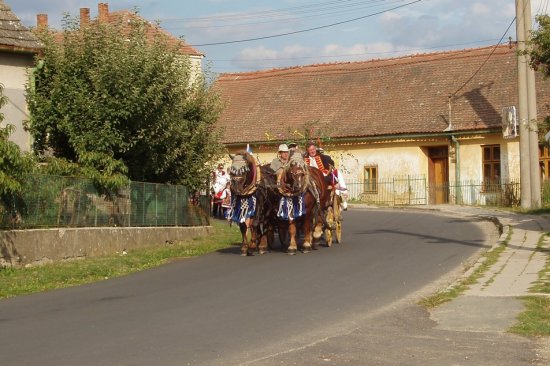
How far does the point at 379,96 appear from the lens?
4941cm

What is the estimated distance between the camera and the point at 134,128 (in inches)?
926

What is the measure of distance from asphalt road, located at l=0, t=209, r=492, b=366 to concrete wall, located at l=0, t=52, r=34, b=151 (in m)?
6.89

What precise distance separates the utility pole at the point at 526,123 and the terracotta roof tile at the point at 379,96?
905cm

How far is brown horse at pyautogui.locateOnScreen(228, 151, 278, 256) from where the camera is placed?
19.4 metres

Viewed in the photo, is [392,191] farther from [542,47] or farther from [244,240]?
[244,240]

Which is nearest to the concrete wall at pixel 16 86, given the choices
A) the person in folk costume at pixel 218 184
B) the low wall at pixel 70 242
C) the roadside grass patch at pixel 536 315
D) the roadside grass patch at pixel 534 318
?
the low wall at pixel 70 242

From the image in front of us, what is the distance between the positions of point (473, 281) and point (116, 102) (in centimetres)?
1093

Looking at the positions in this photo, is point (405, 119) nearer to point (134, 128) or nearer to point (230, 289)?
point (134, 128)

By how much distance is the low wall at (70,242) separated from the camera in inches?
741

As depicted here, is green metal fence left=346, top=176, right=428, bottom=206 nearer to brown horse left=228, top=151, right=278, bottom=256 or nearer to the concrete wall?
the concrete wall

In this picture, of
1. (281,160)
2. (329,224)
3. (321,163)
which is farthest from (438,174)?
(281,160)

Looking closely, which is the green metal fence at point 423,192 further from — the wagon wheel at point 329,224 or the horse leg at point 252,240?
the horse leg at point 252,240

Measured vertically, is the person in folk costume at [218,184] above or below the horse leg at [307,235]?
above

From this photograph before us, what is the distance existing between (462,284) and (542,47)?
938 cm
